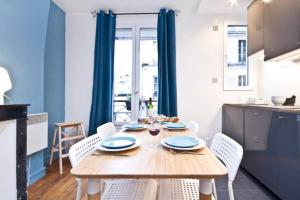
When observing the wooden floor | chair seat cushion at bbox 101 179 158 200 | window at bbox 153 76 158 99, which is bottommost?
the wooden floor

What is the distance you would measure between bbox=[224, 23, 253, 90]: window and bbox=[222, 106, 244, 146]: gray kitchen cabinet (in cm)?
51

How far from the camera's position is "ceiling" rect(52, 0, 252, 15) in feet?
11.1

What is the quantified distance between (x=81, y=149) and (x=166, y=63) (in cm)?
255

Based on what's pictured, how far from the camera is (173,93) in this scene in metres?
3.59

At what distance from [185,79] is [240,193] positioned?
2.00m

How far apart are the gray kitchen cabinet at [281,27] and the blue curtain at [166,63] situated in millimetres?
1424

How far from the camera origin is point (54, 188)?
2.48 metres

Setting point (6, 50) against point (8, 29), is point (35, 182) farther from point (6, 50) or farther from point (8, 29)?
point (8, 29)

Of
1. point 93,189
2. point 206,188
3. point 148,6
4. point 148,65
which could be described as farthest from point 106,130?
point 148,6

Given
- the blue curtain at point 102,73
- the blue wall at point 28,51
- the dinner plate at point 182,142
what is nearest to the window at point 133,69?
the blue curtain at point 102,73

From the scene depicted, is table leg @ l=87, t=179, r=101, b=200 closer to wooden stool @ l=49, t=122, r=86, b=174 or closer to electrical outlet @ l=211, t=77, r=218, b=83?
wooden stool @ l=49, t=122, r=86, b=174

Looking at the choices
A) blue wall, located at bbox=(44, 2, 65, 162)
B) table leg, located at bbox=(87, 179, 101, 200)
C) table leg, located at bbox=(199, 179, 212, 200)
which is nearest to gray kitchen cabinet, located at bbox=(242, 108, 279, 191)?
table leg, located at bbox=(199, 179, 212, 200)

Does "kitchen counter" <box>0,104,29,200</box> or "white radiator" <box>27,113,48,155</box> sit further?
"white radiator" <box>27,113,48,155</box>

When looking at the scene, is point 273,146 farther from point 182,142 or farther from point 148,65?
point 148,65
